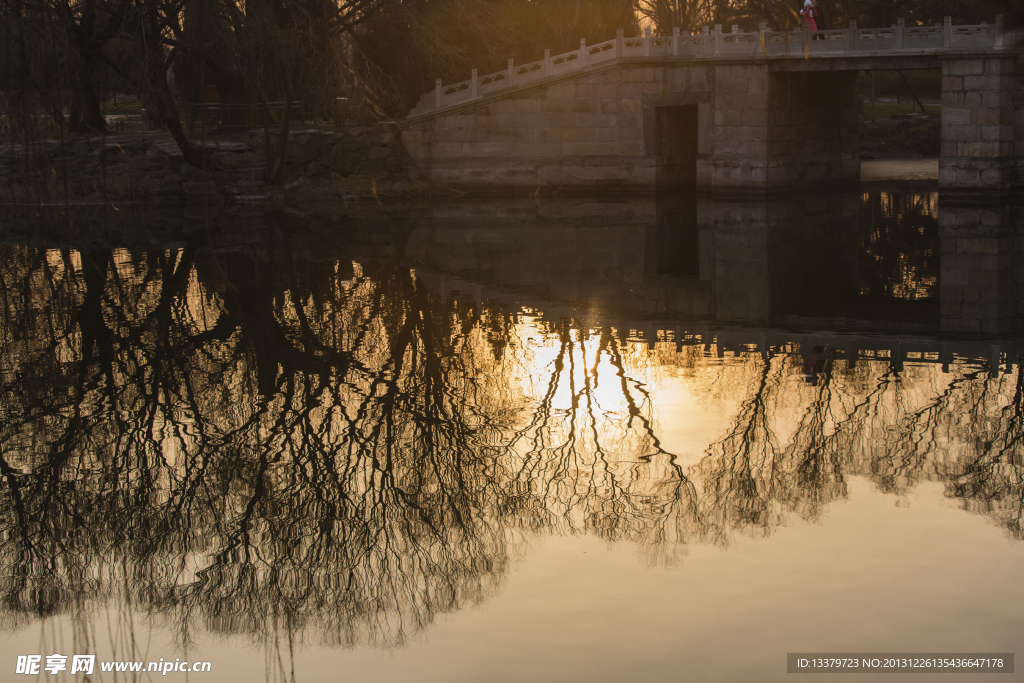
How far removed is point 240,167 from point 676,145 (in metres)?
13.1

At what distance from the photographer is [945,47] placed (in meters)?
27.8

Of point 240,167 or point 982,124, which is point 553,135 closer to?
point 240,167

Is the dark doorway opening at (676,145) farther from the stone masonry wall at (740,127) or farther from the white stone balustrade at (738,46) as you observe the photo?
the white stone balustrade at (738,46)

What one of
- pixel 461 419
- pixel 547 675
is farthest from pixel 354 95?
pixel 547 675

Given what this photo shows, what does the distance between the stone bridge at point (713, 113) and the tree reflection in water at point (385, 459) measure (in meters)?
18.8

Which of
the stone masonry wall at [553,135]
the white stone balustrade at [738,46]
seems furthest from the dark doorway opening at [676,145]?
the white stone balustrade at [738,46]

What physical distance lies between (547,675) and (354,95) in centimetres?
2753

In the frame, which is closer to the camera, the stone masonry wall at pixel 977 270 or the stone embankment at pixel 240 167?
the stone masonry wall at pixel 977 270

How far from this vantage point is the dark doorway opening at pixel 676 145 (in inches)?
1281

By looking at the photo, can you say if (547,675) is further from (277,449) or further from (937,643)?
(277,449)

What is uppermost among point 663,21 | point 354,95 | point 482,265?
point 663,21

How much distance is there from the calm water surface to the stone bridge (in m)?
12.3

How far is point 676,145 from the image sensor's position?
3362cm

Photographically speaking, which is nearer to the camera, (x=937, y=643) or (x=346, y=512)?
(x=937, y=643)
